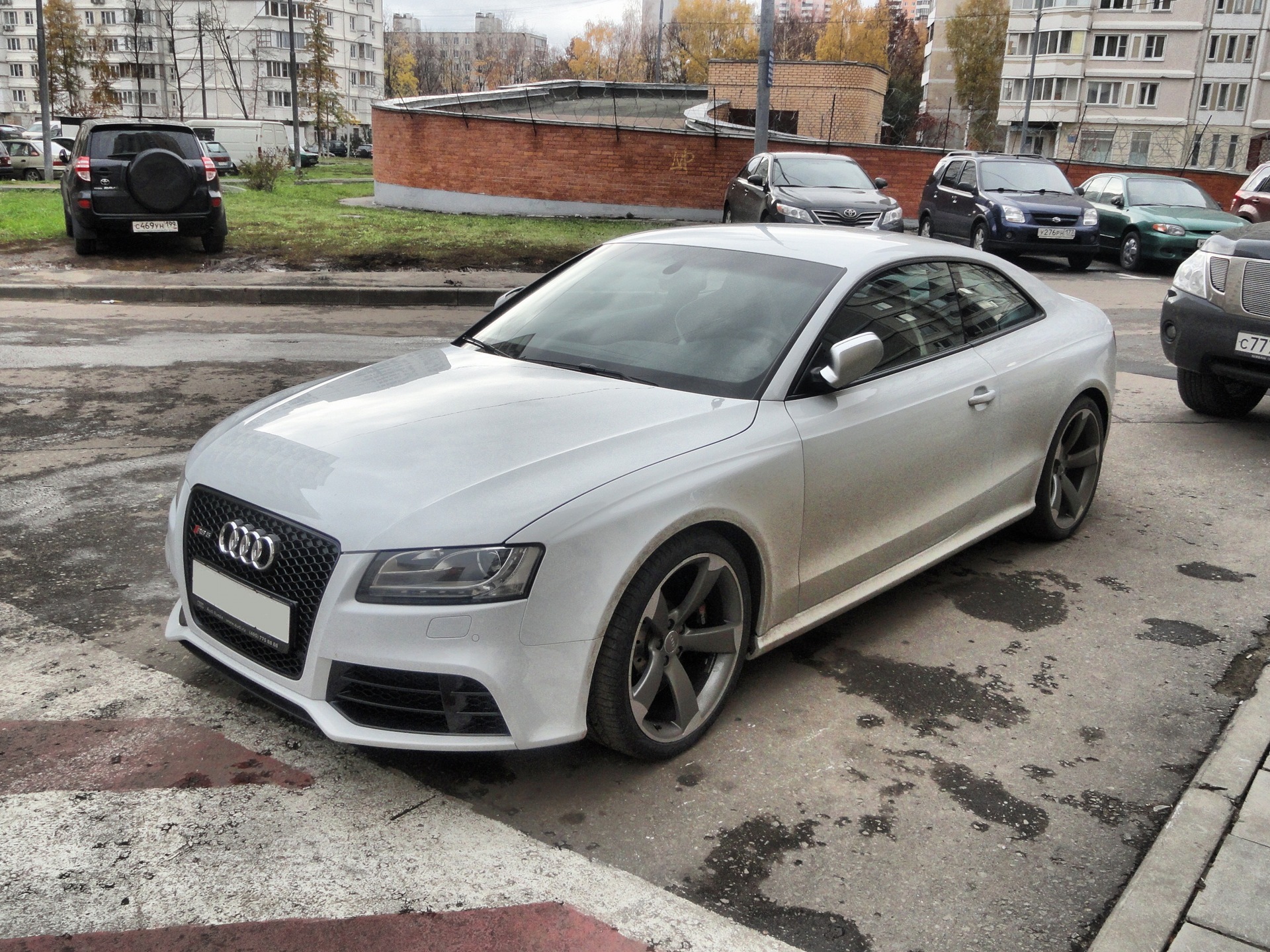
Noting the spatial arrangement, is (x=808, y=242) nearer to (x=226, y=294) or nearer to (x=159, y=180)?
(x=226, y=294)

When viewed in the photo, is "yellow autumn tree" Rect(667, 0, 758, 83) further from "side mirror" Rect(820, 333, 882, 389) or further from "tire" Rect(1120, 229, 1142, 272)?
"side mirror" Rect(820, 333, 882, 389)

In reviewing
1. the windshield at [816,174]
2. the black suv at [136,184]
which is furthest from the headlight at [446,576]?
the windshield at [816,174]

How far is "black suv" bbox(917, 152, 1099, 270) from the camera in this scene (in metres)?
17.9

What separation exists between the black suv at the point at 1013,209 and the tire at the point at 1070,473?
1353 centimetres

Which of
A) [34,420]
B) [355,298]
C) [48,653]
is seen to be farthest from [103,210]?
[48,653]

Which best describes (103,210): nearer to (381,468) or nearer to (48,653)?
(48,653)

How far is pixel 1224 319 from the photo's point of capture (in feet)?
23.3

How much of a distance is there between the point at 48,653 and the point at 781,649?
2.53m

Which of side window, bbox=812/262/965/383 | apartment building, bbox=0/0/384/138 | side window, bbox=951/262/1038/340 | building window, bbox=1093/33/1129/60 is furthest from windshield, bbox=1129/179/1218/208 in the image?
apartment building, bbox=0/0/384/138

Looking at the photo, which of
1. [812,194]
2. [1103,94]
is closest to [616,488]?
[812,194]

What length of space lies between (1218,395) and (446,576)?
6935mm

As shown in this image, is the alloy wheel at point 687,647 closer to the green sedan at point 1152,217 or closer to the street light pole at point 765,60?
the street light pole at point 765,60

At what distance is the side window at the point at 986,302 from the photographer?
4621mm

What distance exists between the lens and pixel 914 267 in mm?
4398
